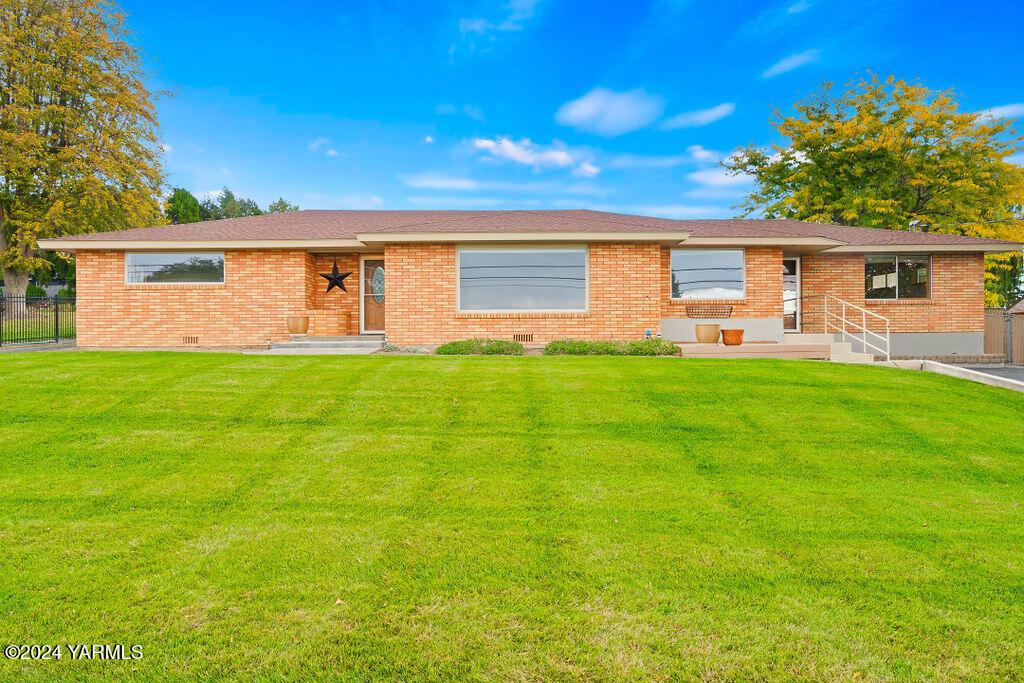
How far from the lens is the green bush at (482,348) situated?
1207cm

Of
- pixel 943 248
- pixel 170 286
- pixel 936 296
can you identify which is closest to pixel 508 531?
pixel 170 286

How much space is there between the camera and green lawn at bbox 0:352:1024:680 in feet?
7.25

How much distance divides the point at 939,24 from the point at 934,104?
16.1 feet

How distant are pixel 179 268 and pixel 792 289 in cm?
1857

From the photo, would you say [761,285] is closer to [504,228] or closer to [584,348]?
[584,348]

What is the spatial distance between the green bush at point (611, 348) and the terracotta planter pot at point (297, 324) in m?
7.09

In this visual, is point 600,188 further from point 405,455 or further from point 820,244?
point 405,455

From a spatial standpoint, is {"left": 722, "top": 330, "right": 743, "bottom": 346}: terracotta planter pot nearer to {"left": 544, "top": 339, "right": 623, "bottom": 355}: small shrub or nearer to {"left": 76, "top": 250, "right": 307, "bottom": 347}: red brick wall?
{"left": 544, "top": 339, "right": 623, "bottom": 355}: small shrub

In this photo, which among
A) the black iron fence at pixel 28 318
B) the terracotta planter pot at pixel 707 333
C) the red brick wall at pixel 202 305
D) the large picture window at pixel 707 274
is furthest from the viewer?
the black iron fence at pixel 28 318

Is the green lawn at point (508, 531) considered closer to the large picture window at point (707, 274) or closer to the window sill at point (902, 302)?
the large picture window at point (707, 274)

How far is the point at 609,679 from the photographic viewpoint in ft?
6.62

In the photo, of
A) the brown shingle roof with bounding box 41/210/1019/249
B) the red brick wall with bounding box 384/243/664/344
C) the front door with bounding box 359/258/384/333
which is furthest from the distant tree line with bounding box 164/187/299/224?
the red brick wall with bounding box 384/243/664/344

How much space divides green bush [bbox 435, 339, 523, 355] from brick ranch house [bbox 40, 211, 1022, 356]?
114cm

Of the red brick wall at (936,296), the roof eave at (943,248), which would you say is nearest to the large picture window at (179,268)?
the red brick wall at (936,296)
